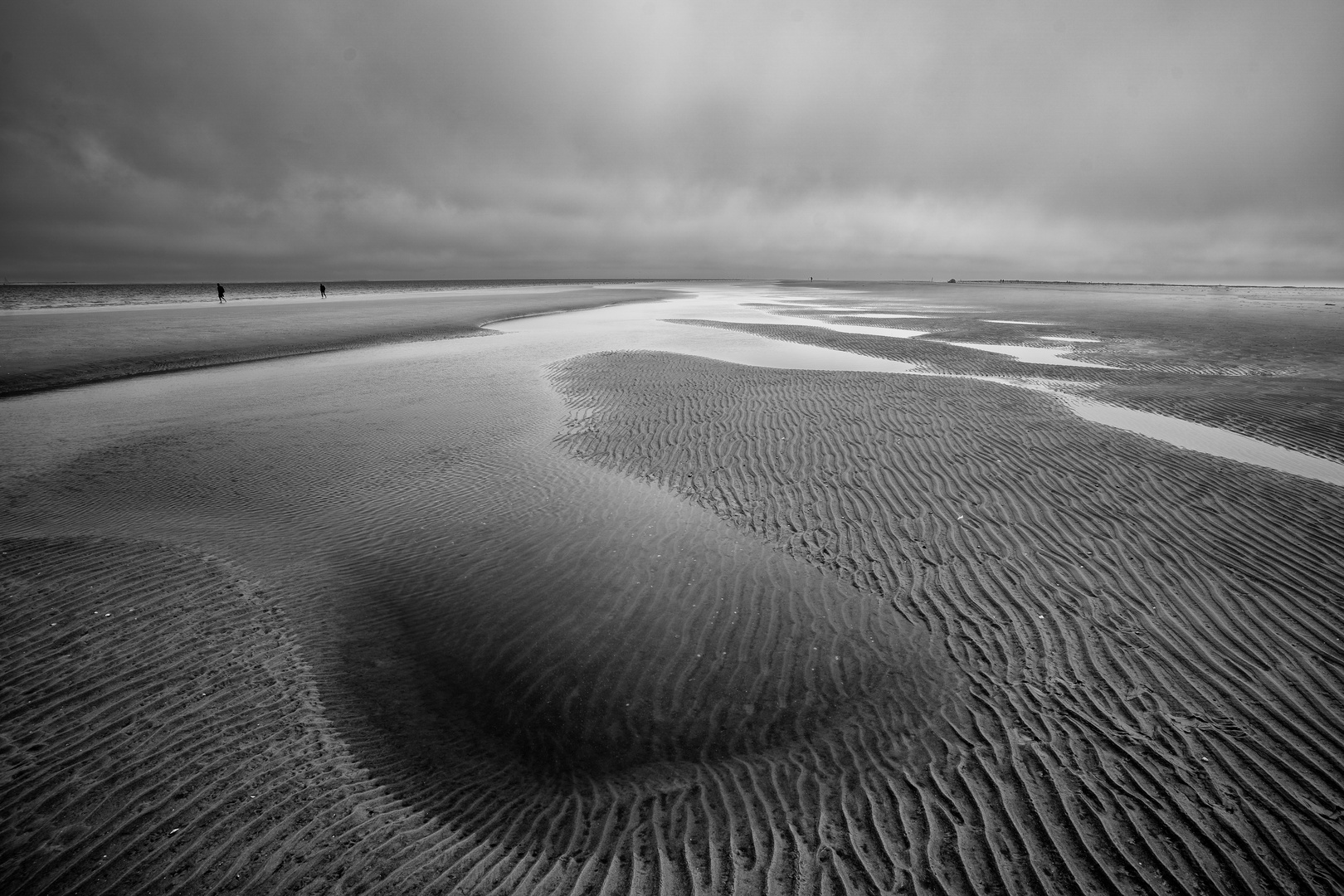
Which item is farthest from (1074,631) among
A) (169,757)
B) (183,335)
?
(183,335)

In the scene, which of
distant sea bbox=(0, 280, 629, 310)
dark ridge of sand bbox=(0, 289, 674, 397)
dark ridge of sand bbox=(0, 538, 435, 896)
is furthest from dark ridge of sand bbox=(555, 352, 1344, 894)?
distant sea bbox=(0, 280, 629, 310)

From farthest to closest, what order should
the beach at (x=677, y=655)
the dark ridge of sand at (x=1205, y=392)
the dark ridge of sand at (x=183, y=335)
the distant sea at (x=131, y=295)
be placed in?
the distant sea at (x=131, y=295) → the dark ridge of sand at (x=183, y=335) → the dark ridge of sand at (x=1205, y=392) → the beach at (x=677, y=655)

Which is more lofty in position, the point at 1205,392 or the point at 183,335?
the point at 1205,392

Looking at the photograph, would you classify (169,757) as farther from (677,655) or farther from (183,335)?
(183,335)

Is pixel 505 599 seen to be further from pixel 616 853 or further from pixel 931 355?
pixel 931 355

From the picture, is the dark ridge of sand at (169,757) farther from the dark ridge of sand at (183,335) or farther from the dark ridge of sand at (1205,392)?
the dark ridge of sand at (183,335)

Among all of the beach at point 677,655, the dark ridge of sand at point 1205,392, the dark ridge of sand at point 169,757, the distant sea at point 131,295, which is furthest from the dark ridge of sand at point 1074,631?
the distant sea at point 131,295

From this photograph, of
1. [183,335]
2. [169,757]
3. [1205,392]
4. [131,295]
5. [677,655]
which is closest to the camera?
[169,757]

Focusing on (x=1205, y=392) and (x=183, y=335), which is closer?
(x=1205, y=392)
